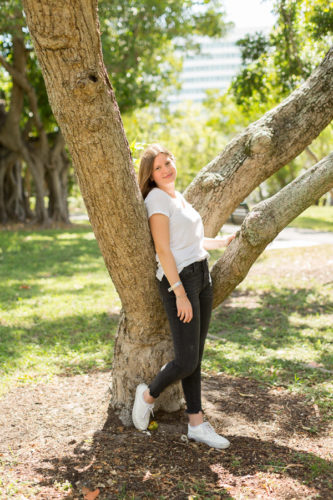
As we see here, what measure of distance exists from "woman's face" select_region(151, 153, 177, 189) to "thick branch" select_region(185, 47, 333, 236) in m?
0.49

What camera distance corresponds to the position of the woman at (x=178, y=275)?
3092mm

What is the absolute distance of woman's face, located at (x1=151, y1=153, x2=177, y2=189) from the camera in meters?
3.24

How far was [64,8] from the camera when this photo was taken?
240 cm

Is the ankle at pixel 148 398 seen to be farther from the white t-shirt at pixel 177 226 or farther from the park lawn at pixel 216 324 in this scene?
the park lawn at pixel 216 324

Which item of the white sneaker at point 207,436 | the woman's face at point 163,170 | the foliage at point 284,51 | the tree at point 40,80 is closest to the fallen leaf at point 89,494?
the white sneaker at point 207,436

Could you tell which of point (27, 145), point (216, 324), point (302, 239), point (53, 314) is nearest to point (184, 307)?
point (216, 324)

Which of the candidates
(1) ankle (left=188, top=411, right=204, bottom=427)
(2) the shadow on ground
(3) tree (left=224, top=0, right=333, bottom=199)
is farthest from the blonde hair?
(3) tree (left=224, top=0, right=333, bottom=199)

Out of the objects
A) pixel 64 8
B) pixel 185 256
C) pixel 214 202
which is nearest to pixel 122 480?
pixel 185 256

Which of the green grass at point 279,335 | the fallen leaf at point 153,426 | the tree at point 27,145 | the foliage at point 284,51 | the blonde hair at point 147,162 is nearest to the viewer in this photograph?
the blonde hair at point 147,162

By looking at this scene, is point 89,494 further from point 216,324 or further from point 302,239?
point 302,239

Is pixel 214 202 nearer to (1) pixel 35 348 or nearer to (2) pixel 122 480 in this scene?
(2) pixel 122 480

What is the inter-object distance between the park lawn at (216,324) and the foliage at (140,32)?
7061 mm

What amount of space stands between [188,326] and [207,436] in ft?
2.50

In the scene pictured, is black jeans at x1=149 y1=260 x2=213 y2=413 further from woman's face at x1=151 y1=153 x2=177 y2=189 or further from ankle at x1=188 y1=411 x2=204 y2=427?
woman's face at x1=151 y1=153 x2=177 y2=189
